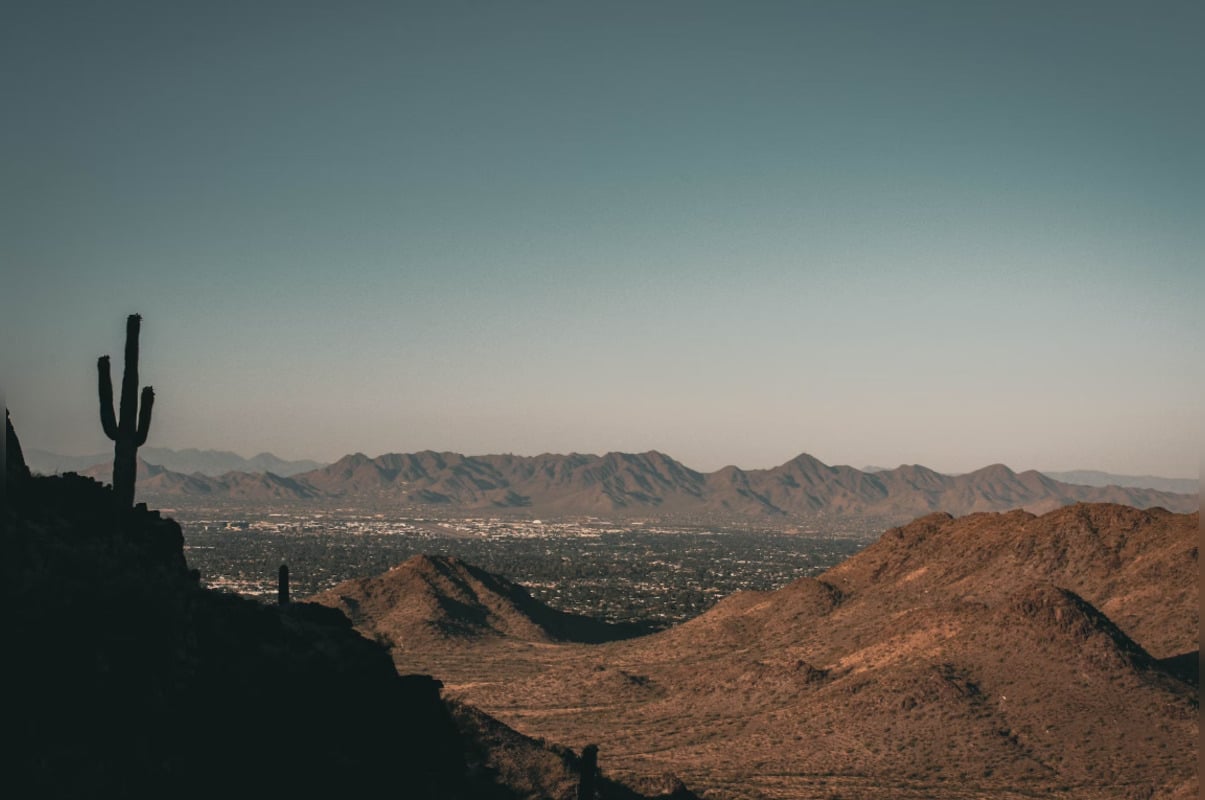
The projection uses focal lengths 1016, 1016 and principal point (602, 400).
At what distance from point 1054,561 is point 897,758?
3713 cm

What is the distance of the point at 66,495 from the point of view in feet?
78.0

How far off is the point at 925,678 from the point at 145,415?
144 feet

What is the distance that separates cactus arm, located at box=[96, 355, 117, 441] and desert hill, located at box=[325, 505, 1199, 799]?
28.5 m

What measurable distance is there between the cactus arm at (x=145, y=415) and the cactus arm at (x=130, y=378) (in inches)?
8.9

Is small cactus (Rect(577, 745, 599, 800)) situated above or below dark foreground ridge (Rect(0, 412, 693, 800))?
below

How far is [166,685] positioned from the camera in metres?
19.7

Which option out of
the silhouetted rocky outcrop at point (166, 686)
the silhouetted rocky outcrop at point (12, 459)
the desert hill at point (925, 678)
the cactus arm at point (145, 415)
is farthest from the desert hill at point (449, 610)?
the silhouetted rocky outcrop at point (12, 459)

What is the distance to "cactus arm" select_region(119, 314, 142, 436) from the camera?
91.5ft

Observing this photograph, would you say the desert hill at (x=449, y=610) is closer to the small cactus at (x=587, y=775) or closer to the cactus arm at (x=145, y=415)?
the cactus arm at (x=145, y=415)

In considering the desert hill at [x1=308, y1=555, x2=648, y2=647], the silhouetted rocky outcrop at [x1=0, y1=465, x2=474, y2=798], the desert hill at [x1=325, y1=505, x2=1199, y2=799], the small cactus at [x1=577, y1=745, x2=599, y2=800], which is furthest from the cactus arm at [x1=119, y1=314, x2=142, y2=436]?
the desert hill at [x1=308, y1=555, x2=648, y2=647]

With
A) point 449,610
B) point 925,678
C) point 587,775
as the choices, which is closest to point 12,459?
point 587,775

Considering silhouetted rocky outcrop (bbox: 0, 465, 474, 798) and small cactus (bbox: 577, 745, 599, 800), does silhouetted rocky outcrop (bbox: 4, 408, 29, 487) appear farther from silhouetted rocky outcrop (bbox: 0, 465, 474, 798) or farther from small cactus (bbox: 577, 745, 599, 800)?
small cactus (bbox: 577, 745, 599, 800)

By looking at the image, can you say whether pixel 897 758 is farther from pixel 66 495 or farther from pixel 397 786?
pixel 66 495

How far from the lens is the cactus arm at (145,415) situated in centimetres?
2820
